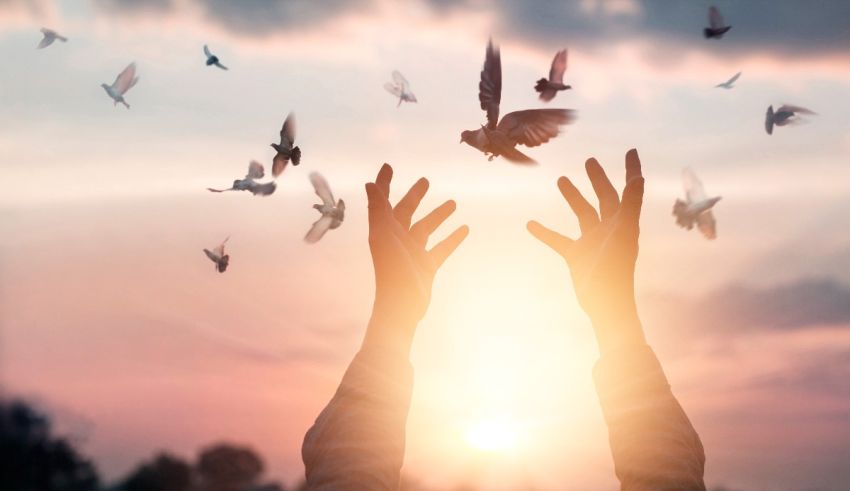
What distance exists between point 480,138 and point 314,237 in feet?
7.27

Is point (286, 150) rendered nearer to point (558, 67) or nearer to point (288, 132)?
point (288, 132)

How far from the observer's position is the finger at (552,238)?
6.36 m

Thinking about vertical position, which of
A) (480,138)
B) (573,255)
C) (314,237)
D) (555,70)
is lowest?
(573,255)

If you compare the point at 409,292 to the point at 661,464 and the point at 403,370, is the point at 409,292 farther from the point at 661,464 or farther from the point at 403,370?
the point at 661,464

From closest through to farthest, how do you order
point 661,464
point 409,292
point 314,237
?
point 661,464
point 409,292
point 314,237

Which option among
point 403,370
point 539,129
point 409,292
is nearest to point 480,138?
point 539,129

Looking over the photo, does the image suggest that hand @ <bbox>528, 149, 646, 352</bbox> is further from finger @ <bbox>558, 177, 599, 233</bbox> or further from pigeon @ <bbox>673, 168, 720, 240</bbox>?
pigeon @ <bbox>673, 168, 720, 240</bbox>

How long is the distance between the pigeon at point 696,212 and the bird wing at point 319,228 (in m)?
4.08

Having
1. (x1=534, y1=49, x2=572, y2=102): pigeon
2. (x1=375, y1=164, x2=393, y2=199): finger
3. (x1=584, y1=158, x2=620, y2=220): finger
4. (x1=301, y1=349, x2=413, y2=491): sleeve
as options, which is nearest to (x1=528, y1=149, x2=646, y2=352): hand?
(x1=584, y1=158, x2=620, y2=220): finger

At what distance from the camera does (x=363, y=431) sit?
4.88m

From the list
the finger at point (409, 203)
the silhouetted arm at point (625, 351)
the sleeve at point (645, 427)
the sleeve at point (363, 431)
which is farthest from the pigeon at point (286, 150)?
the sleeve at point (645, 427)

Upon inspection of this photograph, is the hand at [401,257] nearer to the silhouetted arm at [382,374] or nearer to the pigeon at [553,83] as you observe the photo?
the silhouetted arm at [382,374]

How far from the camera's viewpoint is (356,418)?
16.2 ft

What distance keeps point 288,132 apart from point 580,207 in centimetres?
460
